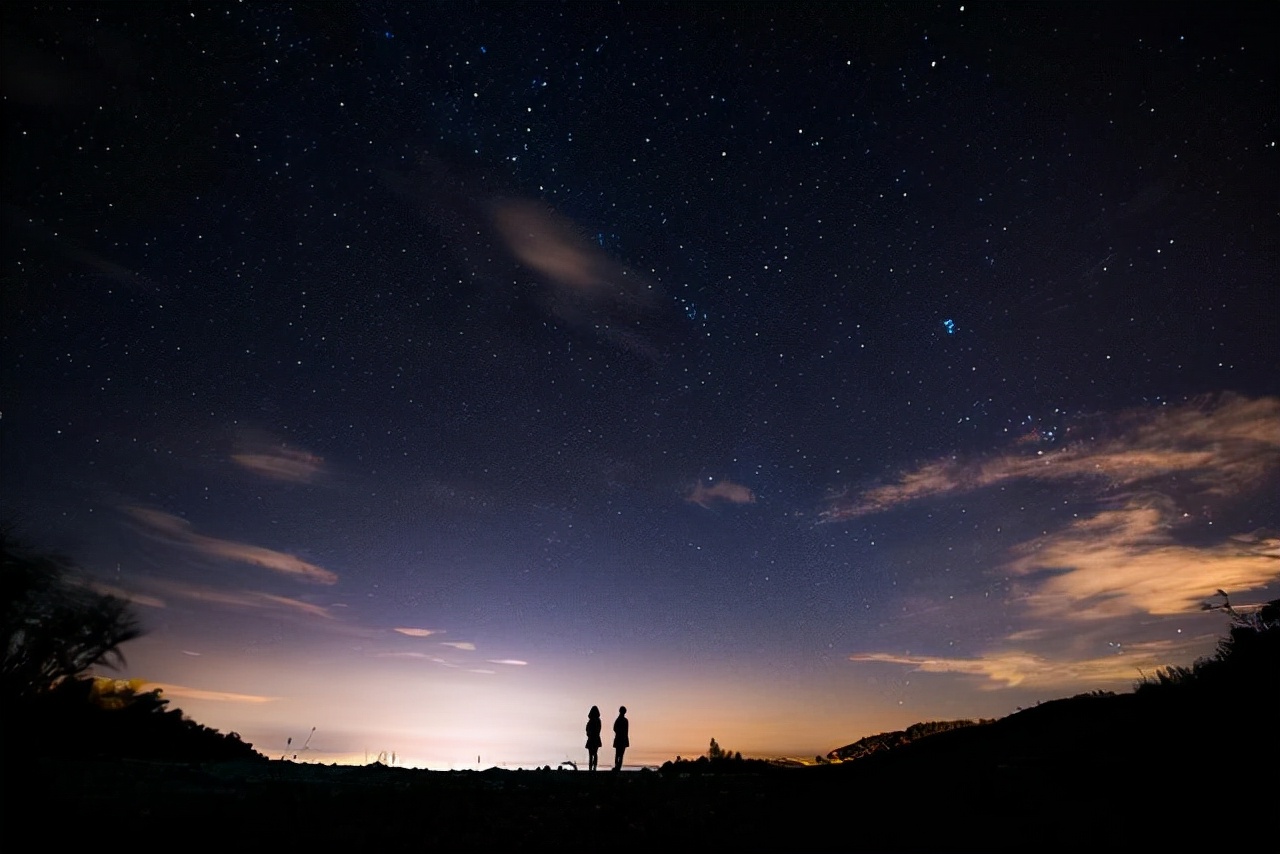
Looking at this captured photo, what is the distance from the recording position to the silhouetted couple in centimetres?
1898

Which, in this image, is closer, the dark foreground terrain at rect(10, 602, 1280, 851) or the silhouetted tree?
the dark foreground terrain at rect(10, 602, 1280, 851)

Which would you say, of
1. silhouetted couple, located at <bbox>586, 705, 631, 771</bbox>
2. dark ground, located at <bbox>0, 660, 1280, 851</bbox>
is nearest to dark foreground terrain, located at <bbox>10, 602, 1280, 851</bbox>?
dark ground, located at <bbox>0, 660, 1280, 851</bbox>

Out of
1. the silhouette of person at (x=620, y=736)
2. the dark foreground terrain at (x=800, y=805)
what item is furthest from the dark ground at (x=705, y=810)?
the silhouette of person at (x=620, y=736)

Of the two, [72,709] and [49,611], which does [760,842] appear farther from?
[49,611]

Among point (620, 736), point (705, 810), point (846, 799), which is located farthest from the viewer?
point (620, 736)

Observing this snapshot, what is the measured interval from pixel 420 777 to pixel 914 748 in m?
10.8

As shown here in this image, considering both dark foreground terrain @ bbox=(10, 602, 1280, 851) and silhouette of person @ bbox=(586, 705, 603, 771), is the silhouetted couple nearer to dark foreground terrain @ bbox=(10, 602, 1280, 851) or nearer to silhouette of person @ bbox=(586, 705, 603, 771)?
silhouette of person @ bbox=(586, 705, 603, 771)

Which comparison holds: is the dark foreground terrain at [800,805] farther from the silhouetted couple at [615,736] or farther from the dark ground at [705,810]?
the silhouetted couple at [615,736]

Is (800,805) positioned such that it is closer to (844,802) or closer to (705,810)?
(844,802)

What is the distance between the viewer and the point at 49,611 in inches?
918

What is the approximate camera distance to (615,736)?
62.4ft

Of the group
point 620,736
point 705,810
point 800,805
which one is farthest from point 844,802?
point 620,736

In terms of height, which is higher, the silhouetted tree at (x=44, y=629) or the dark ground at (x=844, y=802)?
the silhouetted tree at (x=44, y=629)

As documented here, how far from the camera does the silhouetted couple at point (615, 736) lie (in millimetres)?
18984
